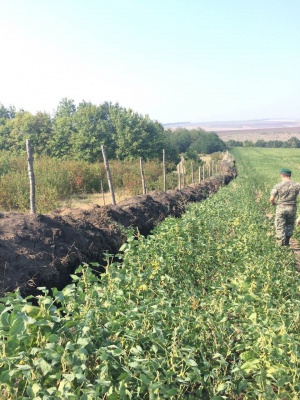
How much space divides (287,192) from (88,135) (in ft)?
92.6

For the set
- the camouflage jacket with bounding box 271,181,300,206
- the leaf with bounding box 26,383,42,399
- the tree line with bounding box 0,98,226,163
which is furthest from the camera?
the tree line with bounding box 0,98,226,163

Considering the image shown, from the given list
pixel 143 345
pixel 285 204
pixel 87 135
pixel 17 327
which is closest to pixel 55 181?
pixel 285 204

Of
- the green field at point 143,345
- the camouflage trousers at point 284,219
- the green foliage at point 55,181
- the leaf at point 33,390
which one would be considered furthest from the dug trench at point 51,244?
the green foliage at point 55,181

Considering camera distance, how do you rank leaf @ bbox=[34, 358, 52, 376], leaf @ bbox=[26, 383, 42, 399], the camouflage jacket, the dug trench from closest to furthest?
1. leaf @ bbox=[26, 383, 42, 399]
2. leaf @ bbox=[34, 358, 52, 376]
3. the dug trench
4. the camouflage jacket

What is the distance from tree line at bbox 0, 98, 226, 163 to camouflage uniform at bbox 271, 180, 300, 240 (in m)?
25.2

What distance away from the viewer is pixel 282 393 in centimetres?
224

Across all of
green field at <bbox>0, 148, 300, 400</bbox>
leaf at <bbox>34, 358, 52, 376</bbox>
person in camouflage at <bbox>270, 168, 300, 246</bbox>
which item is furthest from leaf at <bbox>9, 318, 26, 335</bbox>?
person in camouflage at <bbox>270, 168, 300, 246</bbox>

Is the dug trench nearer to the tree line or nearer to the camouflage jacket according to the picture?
the camouflage jacket

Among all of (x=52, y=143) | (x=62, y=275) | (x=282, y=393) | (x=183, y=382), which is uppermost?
(x=52, y=143)

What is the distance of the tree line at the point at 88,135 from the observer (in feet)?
109

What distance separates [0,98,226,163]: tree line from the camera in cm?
3322

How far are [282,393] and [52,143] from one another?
1309 inches

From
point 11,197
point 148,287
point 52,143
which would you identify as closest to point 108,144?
point 52,143

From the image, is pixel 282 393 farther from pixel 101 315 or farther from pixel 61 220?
pixel 61 220
